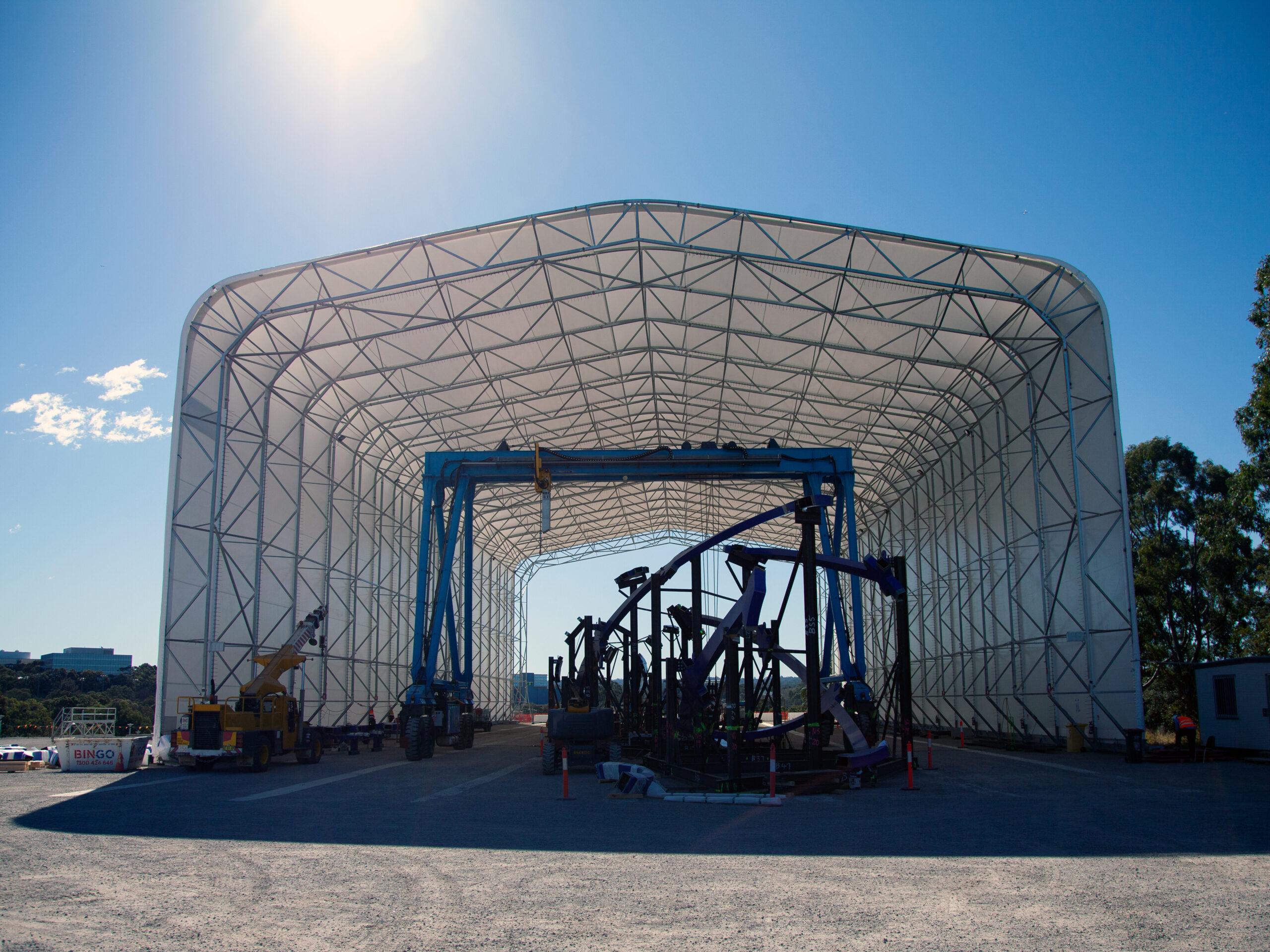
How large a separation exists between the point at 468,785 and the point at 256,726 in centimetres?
854

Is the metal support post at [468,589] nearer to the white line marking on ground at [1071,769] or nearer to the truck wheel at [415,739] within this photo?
the truck wheel at [415,739]

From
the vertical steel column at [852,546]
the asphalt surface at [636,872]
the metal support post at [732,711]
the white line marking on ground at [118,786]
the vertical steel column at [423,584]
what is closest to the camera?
the asphalt surface at [636,872]

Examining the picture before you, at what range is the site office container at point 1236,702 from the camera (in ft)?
76.3

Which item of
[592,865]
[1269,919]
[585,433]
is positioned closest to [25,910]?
[592,865]

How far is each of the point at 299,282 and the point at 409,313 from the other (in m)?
3.63

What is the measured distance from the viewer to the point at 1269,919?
713 centimetres

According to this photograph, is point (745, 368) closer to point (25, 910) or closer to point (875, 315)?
point (875, 315)

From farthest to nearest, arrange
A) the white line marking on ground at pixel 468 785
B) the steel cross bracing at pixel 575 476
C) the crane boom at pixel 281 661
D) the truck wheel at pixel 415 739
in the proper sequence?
Answer: the steel cross bracing at pixel 575 476, the truck wheel at pixel 415 739, the crane boom at pixel 281 661, the white line marking on ground at pixel 468 785

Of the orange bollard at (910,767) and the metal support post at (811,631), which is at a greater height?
the metal support post at (811,631)

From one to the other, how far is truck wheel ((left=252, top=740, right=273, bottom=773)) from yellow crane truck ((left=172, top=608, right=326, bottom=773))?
0.01 m

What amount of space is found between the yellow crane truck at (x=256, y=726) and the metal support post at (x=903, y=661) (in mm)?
17024

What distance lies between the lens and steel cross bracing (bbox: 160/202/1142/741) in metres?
26.9

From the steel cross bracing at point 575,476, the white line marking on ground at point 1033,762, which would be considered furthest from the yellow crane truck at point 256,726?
the white line marking on ground at point 1033,762

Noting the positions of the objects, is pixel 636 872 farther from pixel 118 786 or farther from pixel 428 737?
pixel 428 737
